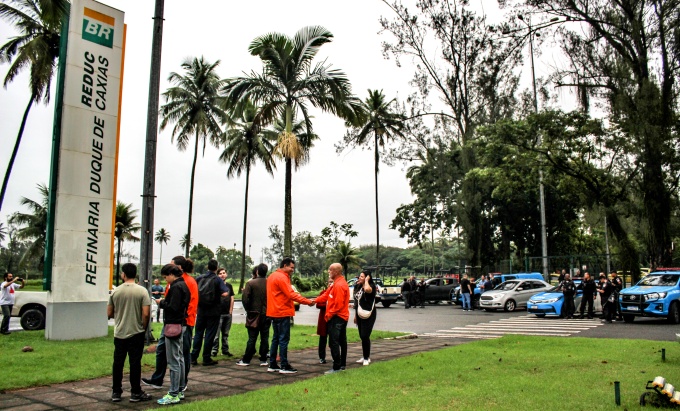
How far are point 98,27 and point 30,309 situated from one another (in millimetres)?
8277

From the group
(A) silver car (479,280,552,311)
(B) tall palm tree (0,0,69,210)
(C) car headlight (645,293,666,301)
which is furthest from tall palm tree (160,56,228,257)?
(C) car headlight (645,293,666,301)

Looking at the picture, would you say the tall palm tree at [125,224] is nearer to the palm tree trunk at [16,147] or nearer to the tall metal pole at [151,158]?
the palm tree trunk at [16,147]

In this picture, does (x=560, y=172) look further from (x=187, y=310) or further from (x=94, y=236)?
(x=187, y=310)

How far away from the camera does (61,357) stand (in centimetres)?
1005

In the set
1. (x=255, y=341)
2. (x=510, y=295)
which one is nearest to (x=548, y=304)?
(x=510, y=295)

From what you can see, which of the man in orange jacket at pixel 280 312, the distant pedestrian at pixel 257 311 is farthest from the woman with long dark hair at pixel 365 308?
the distant pedestrian at pixel 257 311

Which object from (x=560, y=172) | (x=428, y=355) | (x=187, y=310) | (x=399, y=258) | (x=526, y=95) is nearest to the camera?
(x=187, y=310)

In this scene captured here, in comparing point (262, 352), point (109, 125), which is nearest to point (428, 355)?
point (262, 352)

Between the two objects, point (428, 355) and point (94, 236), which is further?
point (94, 236)

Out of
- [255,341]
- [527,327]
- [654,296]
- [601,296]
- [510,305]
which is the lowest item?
[527,327]

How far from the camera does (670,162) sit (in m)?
23.2

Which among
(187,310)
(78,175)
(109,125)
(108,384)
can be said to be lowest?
(108,384)

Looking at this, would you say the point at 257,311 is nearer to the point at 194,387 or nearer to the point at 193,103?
the point at 194,387

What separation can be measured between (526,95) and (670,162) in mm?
15188
